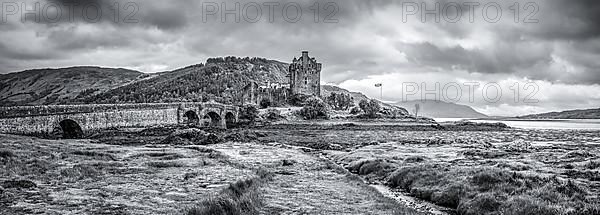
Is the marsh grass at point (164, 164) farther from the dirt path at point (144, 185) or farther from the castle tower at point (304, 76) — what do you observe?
the castle tower at point (304, 76)

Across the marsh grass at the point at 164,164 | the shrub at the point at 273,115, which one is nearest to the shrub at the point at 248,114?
the shrub at the point at 273,115

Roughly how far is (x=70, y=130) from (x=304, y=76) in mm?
127391

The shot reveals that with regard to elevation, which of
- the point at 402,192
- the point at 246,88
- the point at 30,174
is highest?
the point at 246,88

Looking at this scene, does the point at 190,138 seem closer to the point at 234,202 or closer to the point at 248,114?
the point at 234,202

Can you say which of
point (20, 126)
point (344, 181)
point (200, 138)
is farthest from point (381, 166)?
point (20, 126)

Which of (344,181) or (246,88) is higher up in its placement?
(246,88)

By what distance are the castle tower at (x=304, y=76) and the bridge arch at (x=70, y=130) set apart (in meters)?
123

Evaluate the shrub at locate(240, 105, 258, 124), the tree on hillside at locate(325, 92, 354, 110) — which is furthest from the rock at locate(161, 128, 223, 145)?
the tree on hillside at locate(325, 92, 354, 110)

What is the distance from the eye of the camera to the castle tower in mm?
178625

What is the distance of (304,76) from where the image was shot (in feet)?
591

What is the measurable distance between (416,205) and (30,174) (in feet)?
70.0

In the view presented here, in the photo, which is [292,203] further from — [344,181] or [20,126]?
[20,126]

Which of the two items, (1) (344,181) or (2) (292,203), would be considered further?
(1) (344,181)

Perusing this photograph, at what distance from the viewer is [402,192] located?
28.1 meters
